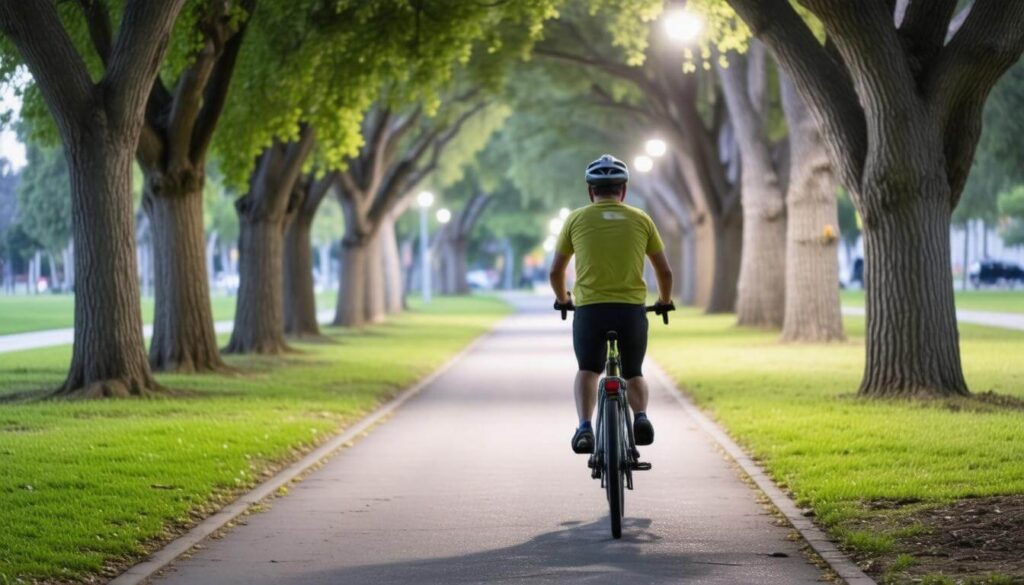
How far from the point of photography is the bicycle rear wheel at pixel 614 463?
9.67 meters

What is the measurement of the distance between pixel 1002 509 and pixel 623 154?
4662cm

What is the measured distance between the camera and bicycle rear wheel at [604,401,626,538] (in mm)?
9672

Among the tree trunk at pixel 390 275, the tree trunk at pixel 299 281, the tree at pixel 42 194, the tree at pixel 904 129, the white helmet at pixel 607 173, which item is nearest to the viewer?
the white helmet at pixel 607 173

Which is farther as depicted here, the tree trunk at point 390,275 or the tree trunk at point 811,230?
the tree trunk at point 390,275

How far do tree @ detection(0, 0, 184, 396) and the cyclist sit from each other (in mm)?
9398

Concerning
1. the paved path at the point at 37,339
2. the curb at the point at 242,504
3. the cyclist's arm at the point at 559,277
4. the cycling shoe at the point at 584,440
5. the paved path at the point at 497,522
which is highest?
the cyclist's arm at the point at 559,277

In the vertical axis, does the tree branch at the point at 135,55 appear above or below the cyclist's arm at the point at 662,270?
above

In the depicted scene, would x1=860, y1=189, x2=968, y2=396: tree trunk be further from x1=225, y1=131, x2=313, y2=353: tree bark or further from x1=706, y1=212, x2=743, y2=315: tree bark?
x1=706, y1=212, x2=743, y2=315: tree bark

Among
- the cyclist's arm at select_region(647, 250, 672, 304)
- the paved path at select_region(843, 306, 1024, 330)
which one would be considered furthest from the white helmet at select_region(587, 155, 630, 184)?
the paved path at select_region(843, 306, 1024, 330)

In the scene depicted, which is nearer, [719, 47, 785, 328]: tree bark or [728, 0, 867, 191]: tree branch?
[728, 0, 867, 191]: tree branch

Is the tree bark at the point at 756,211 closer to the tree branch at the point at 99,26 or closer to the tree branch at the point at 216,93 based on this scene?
the tree branch at the point at 216,93

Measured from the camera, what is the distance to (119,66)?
61.6ft

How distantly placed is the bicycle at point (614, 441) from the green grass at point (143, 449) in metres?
2.44

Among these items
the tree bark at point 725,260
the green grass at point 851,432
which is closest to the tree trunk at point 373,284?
the tree bark at point 725,260
